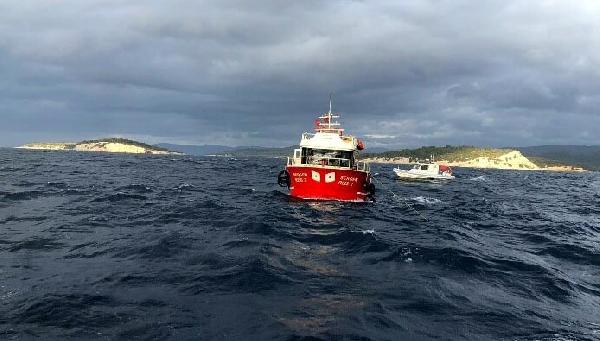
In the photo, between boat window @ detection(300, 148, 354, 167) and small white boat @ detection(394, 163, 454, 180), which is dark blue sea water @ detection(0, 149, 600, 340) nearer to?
boat window @ detection(300, 148, 354, 167)

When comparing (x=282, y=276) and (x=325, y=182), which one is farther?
(x=325, y=182)

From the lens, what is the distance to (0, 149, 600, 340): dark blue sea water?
10188mm

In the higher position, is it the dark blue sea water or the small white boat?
the small white boat

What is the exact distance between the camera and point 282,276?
46.0ft

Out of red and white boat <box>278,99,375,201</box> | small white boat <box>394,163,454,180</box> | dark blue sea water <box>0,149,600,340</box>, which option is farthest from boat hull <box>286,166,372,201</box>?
small white boat <box>394,163,454,180</box>

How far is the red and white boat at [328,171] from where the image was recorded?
32.8 m

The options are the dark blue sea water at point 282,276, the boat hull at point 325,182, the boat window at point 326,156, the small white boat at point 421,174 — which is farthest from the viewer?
the small white boat at point 421,174

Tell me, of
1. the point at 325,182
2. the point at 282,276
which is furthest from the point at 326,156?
the point at 282,276

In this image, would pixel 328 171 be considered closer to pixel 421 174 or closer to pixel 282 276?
pixel 282 276

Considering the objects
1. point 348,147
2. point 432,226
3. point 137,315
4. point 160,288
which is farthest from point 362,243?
point 348,147

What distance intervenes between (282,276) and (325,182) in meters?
19.2

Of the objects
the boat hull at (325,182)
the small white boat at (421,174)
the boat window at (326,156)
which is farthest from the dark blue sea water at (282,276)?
the small white boat at (421,174)

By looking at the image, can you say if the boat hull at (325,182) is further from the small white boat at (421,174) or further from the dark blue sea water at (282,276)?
the small white boat at (421,174)

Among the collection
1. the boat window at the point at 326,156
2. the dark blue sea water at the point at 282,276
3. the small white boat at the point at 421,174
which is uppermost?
the boat window at the point at 326,156
